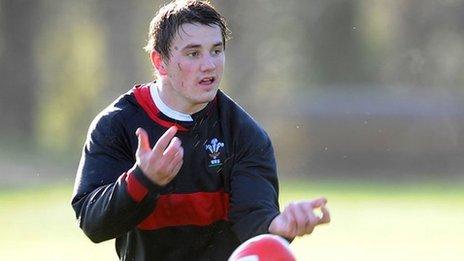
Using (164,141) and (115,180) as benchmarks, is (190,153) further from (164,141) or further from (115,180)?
(164,141)

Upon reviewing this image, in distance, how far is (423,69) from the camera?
2669 centimetres

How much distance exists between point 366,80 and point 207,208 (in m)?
20.2

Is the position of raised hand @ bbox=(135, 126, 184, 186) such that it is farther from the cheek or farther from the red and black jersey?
the cheek

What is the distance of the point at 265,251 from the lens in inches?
206

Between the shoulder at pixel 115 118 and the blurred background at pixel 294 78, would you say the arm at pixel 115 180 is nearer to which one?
the shoulder at pixel 115 118

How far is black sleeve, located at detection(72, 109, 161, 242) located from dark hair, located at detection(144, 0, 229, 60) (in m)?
0.49

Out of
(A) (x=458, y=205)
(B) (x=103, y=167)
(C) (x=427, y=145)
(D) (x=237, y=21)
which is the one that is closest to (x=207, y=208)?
(B) (x=103, y=167)

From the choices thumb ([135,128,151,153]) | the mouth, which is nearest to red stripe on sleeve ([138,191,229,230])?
the mouth

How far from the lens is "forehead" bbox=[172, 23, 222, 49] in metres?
6.52

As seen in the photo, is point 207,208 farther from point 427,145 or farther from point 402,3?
point 402,3

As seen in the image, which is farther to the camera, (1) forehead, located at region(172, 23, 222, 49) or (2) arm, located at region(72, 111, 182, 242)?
(1) forehead, located at region(172, 23, 222, 49)

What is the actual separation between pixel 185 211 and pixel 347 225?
7906 millimetres

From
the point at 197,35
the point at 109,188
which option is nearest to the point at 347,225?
the point at 197,35

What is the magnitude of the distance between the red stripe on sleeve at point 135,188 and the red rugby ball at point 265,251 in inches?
33.6
